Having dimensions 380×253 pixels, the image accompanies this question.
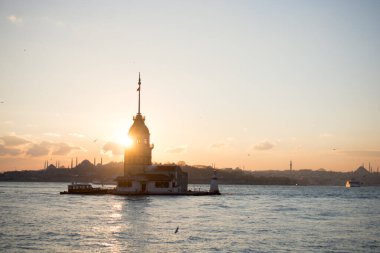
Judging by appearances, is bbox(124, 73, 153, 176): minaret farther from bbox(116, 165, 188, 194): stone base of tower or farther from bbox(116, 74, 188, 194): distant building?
bbox(116, 165, 188, 194): stone base of tower

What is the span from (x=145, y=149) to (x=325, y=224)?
6390 centimetres

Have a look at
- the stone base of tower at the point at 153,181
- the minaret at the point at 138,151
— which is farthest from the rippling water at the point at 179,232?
the minaret at the point at 138,151

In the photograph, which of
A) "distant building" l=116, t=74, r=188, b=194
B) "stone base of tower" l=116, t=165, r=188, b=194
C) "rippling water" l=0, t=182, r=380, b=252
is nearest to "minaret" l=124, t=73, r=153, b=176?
"distant building" l=116, t=74, r=188, b=194

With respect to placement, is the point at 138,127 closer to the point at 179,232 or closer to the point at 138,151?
the point at 138,151

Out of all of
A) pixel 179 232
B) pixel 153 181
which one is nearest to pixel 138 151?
pixel 153 181

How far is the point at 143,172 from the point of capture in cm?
12212

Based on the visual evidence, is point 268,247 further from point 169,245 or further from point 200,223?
point 200,223

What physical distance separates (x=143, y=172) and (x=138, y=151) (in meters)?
4.99

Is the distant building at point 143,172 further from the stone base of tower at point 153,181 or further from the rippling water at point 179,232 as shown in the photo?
the rippling water at point 179,232

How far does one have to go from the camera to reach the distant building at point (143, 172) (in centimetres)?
11838

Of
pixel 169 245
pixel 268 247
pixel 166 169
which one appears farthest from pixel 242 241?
pixel 166 169

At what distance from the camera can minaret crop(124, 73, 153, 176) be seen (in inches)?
4843

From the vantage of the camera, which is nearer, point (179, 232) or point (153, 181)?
point (179, 232)

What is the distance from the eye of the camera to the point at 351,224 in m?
67.1
